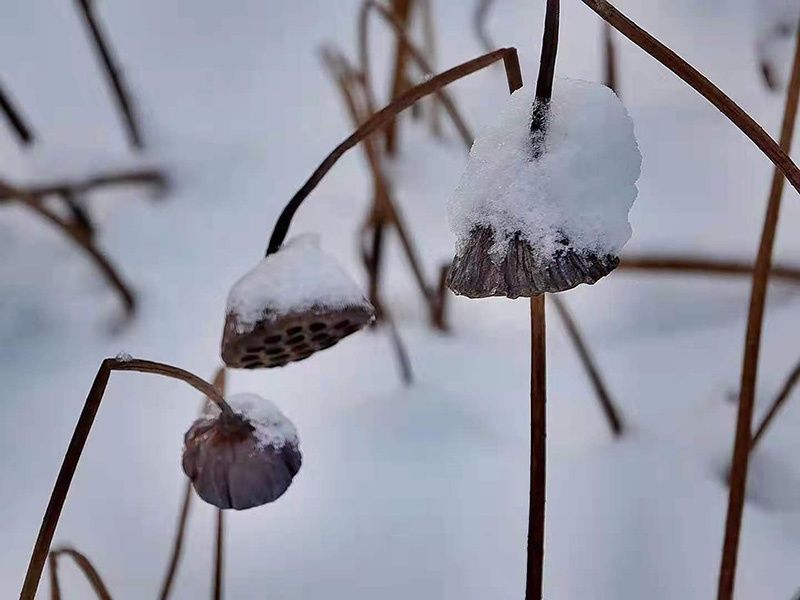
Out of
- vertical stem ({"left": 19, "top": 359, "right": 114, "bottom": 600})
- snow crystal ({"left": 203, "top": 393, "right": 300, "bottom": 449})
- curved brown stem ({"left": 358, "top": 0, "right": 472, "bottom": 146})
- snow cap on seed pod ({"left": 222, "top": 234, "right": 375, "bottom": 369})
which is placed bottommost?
vertical stem ({"left": 19, "top": 359, "right": 114, "bottom": 600})

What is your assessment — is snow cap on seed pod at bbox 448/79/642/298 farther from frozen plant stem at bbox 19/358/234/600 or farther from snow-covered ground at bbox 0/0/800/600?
snow-covered ground at bbox 0/0/800/600

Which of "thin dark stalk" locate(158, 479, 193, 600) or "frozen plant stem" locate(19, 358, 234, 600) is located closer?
"frozen plant stem" locate(19, 358, 234, 600)

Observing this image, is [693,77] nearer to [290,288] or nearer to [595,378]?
[290,288]

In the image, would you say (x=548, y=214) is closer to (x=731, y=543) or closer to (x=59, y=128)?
(x=731, y=543)

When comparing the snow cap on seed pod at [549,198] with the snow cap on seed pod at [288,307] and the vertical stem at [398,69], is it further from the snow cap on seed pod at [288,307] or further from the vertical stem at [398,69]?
the vertical stem at [398,69]

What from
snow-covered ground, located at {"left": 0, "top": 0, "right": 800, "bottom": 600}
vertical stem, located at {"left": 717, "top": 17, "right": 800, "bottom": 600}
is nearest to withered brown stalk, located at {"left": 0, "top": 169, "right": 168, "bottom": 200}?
snow-covered ground, located at {"left": 0, "top": 0, "right": 800, "bottom": 600}

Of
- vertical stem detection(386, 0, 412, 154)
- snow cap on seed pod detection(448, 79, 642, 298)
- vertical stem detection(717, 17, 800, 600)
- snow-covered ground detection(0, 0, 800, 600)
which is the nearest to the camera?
snow cap on seed pod detection(448, 79, 642, 298)

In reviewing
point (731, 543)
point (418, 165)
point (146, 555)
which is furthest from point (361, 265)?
point (731, 543)
